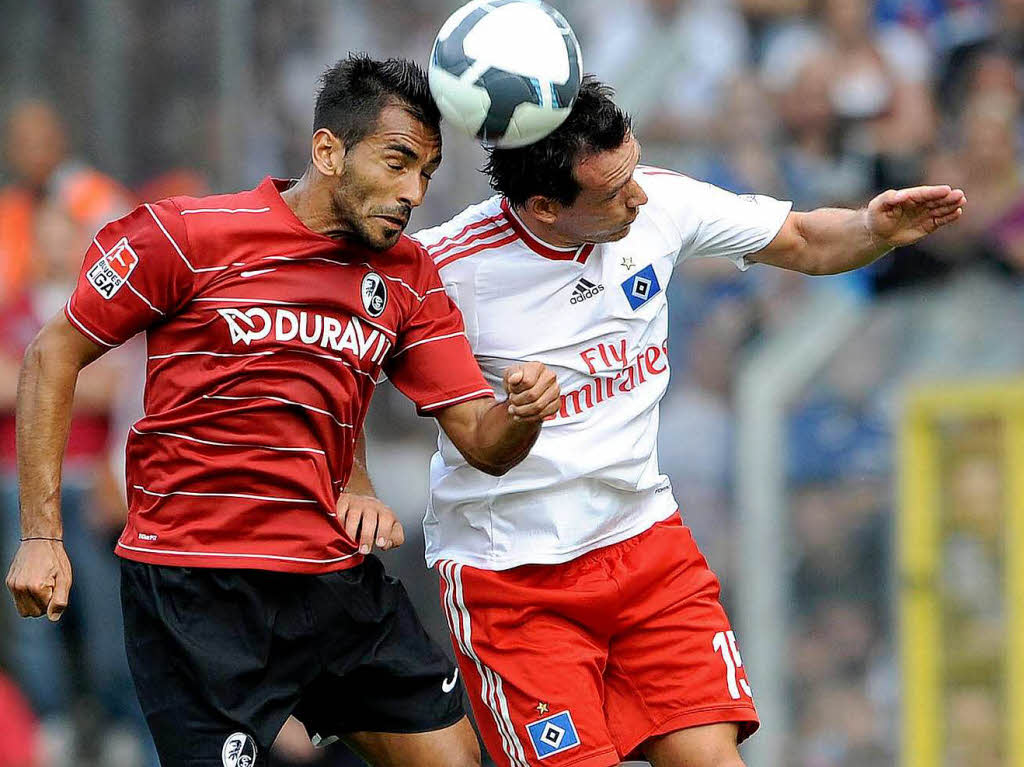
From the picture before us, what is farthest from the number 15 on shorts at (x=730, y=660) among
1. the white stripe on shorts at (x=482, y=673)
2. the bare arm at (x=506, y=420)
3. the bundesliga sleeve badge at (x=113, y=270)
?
the bundesliga sleeve badge at (x=113, y=270)

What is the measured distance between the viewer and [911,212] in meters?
4.70

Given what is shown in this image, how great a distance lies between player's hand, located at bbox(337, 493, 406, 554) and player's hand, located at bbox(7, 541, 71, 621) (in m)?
0.73

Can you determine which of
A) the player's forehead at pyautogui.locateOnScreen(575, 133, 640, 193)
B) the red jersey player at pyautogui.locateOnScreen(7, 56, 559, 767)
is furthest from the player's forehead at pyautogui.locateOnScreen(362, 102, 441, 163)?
the player's forehead at pyautogui.locateOnScreen(575, 133, 640, 193)

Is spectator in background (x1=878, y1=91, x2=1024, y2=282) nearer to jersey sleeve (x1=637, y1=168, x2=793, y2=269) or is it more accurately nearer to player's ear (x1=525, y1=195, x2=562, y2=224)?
jersey sleeve (x1=637, y1=168, x2=793, y2=269)

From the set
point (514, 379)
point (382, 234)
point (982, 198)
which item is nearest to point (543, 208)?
point (382, 234)

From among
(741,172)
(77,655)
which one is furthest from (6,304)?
(741,172)

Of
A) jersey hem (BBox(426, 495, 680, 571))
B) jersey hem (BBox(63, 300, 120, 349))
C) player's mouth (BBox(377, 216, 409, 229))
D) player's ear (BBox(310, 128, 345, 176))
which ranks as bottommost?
jersey hem (BBox(426, 495, 680, 571))

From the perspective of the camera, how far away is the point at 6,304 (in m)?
9.28

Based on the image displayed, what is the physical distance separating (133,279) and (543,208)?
107cm

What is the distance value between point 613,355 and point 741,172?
422 cm

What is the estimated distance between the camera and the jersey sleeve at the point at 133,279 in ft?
14.0

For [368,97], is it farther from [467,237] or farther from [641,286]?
[641,286]

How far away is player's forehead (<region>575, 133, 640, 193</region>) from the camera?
4488 millimetres

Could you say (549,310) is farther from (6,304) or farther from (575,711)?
(6,304)
